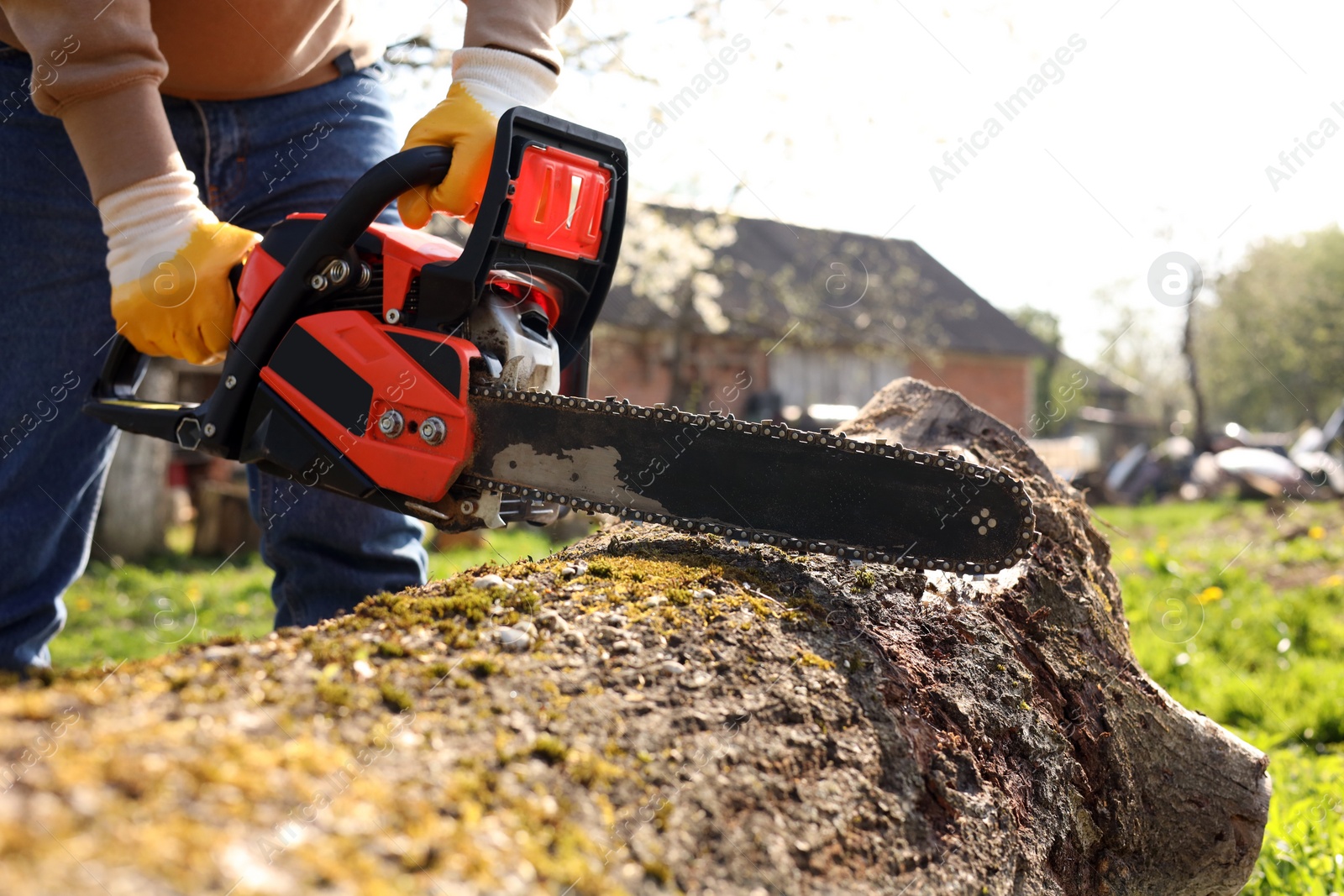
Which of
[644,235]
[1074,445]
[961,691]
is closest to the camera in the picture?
[961,691]

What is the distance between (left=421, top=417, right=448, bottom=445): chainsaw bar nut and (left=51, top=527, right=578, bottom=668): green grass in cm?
266

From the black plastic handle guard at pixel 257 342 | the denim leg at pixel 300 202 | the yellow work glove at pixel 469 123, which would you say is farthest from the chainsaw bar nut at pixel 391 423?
the denim leg at pixel 300 202

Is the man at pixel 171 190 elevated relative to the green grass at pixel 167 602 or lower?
elevated

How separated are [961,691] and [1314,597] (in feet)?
16.0

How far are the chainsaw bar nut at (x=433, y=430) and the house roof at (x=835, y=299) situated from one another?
11.8 m

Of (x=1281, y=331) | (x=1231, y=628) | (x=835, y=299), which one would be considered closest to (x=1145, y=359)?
(x=1281, y=331)

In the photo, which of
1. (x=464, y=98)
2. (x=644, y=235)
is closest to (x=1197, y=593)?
(x=464, y=98)

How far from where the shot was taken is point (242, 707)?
0.93 m

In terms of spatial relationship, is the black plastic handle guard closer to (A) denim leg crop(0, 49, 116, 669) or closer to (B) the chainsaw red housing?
(B) the chainsaw red housing

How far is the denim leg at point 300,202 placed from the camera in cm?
238

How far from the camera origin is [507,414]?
6.05 feet

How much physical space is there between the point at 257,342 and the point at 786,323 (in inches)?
660

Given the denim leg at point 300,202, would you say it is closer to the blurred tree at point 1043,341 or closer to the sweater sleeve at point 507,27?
the sweater sleeve at point 507,27

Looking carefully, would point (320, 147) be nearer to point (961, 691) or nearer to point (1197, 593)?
point (961, 691)
